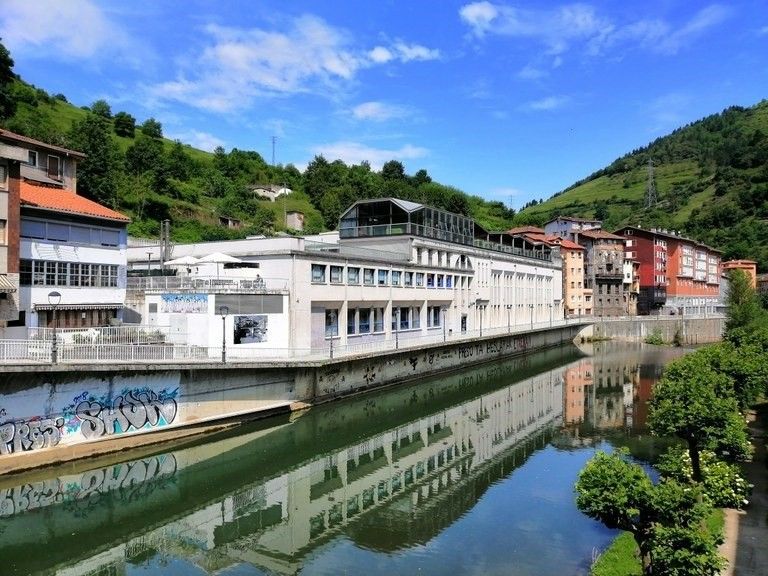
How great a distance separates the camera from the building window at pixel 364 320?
44844mm

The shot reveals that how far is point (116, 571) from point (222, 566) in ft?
9.78

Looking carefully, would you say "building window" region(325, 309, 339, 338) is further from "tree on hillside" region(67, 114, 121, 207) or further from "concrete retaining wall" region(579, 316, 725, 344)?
"concrete retaining wall" region(579, 316, 725, 344)

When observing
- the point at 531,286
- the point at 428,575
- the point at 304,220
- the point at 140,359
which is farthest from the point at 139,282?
the point at 304,220

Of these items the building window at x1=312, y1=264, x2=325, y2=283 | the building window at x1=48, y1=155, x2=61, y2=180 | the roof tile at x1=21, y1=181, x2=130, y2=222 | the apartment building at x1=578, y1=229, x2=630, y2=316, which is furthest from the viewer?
the apartment building at x1=578, y1=229, x2=630, y2=316

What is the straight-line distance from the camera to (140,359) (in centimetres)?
2575

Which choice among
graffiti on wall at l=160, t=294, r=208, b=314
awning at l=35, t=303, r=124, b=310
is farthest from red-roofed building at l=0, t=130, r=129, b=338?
graffiti on wall at l=160, t=294, r=208, b=314

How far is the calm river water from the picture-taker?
1720 centimetres

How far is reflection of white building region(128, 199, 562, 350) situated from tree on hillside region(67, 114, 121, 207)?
27.8 m

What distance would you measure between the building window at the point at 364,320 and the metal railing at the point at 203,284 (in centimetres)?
1005

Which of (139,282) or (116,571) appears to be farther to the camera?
(139,282)

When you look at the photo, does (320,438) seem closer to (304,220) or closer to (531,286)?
(531,286)

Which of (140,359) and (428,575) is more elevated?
(140,359)

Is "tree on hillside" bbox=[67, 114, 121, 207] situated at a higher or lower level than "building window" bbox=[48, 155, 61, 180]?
higher

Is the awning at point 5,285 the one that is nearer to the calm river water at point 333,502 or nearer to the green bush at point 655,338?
the calm river water at point 333,502
